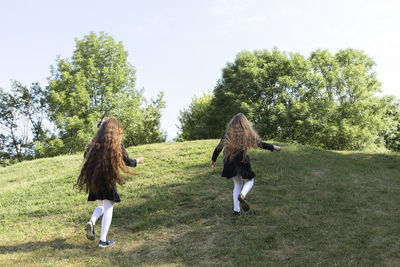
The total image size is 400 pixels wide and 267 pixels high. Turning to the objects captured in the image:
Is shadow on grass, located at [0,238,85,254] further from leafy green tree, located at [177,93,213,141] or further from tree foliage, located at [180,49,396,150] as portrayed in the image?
leafy green tree, located at [177,93,213,141]

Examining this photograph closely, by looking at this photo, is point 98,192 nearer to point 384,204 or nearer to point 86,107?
point 384,204

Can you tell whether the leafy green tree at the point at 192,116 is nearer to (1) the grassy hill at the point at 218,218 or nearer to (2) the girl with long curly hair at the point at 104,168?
(1) the grassy hill at the point at 218,218

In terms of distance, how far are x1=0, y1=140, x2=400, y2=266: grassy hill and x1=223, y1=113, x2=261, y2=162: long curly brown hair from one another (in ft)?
6.05

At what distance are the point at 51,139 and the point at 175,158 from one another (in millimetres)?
23302

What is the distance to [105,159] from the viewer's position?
22.9 feet

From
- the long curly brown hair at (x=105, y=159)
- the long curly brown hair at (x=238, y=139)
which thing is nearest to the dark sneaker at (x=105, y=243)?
the long curly brown hair at (x=105, y=159)

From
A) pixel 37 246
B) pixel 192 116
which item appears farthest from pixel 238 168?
pixel 192 116

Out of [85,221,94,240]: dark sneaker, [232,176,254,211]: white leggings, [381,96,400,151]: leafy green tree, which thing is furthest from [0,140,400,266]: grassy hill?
[381,96,400,151]: leafy green tree

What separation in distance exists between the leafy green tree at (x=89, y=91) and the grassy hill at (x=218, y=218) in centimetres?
1724

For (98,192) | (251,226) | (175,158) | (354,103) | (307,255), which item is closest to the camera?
(307,255)

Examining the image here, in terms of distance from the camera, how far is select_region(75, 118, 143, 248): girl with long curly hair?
6.96m

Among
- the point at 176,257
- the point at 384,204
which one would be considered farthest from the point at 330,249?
the point at 384,204

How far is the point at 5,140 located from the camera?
4325 centimetres

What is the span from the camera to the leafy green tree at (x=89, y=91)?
32.2m
